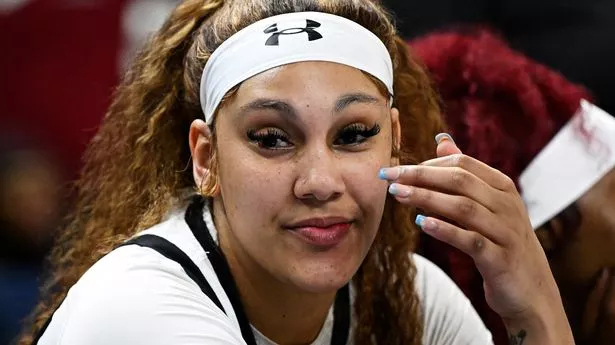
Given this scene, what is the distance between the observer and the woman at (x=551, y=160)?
2201 millimetres

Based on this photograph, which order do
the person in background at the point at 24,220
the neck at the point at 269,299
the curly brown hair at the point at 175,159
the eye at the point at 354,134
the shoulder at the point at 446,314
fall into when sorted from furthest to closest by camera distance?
the person in background at the point at 24,220, the shoulder at the point at 446,314, the curly brown hair at the point at 175,159, the neck at the point at 269,299, the eye at the point at 354,134

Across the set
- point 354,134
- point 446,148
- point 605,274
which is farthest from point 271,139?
point 605,274

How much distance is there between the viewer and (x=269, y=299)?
73.2 inches

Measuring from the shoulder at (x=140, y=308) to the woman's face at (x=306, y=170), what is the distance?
5.1 inches

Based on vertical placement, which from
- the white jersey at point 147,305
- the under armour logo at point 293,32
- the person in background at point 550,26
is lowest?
the person in background at point 550,26

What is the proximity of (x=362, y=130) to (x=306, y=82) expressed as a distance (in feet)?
0.39

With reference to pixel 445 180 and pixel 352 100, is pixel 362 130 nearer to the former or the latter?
pixel 352 100

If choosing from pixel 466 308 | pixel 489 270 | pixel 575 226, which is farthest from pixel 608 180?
pixel 489 270

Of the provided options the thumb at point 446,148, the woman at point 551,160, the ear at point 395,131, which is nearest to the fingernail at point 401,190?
the thumb at point 446,148

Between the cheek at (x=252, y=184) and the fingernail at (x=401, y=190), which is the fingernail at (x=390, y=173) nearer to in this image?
the fingernail at (x=401, y=190)

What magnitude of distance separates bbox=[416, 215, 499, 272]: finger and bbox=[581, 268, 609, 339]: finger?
1.92 ft

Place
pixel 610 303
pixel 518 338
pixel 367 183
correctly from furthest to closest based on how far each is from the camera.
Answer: pixel 610 303 < pixel 518 338 < pixel 367 183

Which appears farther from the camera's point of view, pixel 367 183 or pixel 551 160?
pixel 551 160

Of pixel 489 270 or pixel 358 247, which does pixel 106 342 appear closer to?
pixel 358 247
